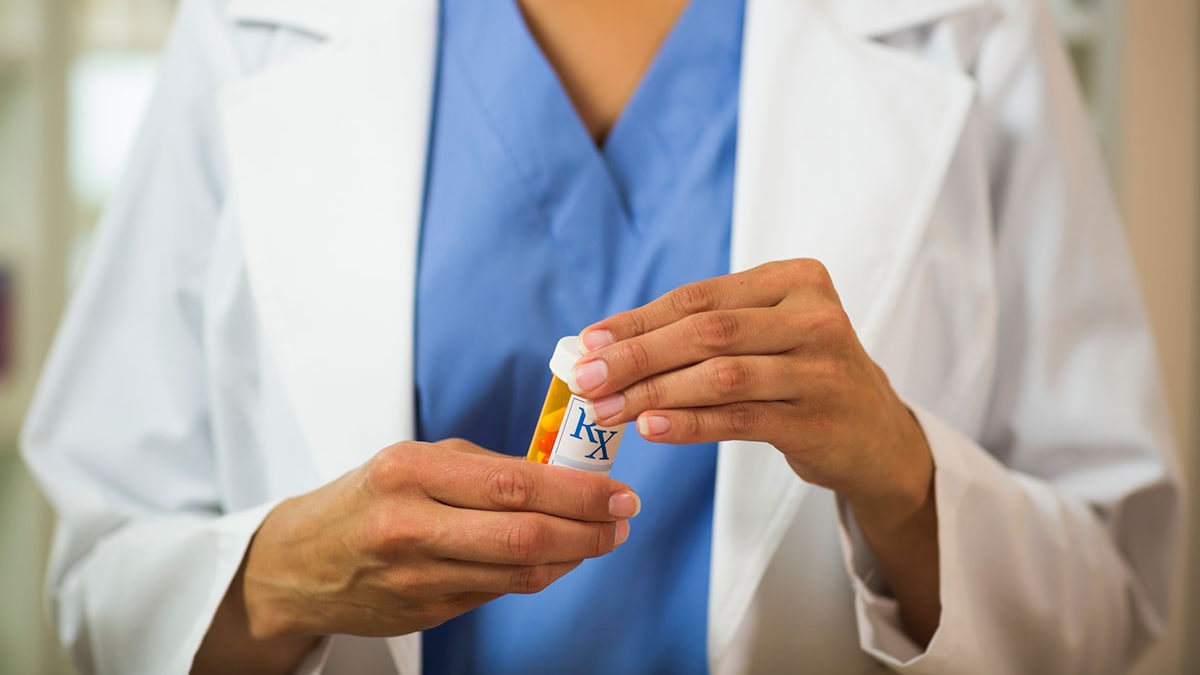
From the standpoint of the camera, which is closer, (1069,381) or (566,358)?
(566,358)

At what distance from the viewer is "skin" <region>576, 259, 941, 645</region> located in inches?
15.3

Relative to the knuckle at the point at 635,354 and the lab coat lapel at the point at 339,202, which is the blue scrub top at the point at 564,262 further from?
the knuckle at the point at 635,354

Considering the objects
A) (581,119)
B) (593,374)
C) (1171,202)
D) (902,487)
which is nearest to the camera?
(593,374)

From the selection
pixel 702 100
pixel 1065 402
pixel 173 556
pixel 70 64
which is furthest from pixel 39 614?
pixel 1065 402

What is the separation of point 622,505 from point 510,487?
0.05 meters

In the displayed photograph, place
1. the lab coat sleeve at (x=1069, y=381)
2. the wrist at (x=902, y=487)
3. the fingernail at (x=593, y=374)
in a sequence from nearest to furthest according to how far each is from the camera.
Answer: the fingernail at (x=593, y=374) < the wrist at (x=902, y=487) < the lab coat sleeve at (x=1069, y=381)

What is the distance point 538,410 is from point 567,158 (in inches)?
6.3

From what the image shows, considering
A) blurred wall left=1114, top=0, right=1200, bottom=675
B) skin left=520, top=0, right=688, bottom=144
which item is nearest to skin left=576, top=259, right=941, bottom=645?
skin left=520, top=0, right=688, bottom=144

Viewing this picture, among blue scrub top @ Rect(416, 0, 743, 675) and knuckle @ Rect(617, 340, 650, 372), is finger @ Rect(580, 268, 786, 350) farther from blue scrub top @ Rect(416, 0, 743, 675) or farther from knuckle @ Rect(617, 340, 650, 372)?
blue scrub top @ Rect(416, 0, 743, 675)

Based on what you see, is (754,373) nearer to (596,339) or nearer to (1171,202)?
(596,339)

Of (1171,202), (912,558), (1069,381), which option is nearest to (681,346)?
(912,558)

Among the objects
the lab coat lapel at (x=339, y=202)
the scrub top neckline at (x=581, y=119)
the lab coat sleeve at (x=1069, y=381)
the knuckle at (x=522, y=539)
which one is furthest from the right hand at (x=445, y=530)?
the lab coat sleeve at (x=1069, y=381)

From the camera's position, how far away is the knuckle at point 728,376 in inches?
15.3

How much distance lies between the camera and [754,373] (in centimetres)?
39
